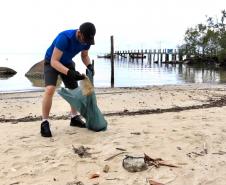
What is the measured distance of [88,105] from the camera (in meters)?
6.55

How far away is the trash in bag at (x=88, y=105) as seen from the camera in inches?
255

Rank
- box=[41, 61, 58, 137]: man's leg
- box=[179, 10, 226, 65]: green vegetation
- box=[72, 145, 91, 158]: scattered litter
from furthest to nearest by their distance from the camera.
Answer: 1. box=[179, 10, 226, 65]: green vegetation
2. box=[41, 61, 58, 137]: man's leg
3. box=[72, 145, 91, 158]: scattered litter

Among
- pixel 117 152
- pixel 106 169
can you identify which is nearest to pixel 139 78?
pixel 117 152

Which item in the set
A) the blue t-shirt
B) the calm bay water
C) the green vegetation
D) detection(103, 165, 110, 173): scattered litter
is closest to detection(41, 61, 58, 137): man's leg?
the blue t-shirt

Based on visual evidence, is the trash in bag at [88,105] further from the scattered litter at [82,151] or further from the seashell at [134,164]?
the seashell at [134,164]

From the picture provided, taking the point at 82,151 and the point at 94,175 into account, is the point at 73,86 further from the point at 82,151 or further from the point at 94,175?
the point at 94,175

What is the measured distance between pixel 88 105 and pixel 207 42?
6356 cm

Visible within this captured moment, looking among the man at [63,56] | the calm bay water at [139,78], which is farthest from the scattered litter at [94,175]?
the calm bay water at [139,78]

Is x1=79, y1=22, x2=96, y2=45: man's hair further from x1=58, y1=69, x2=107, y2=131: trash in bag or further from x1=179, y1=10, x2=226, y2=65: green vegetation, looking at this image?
x1=179, y1=10, x2=226, y2=65: green vegetation

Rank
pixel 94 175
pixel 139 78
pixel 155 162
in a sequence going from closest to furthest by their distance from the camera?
pixel 94 175, pixel 155 162, pixel 139 78

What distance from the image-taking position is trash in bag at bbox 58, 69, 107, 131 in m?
6.48

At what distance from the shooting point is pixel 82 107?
21.7ft

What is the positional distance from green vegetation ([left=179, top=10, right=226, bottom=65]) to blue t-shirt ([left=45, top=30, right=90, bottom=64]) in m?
56.1

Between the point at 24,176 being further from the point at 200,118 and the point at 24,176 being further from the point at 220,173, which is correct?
the point at 200,118
